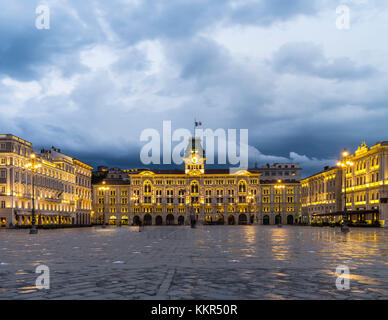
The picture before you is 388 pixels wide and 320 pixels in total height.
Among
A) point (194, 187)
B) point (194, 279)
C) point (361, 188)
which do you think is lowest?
point (194, 279)

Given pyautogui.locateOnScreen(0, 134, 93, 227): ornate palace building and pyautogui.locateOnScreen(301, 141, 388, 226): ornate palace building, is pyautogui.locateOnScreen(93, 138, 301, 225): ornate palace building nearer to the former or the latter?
pyautogui.locateOnScreen(0, 134, 93, 227): ornate palace building

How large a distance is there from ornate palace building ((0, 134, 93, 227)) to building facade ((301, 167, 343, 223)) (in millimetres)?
64670

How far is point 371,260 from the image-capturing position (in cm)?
1672

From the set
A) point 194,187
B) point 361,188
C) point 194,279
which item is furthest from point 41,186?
point 194,279

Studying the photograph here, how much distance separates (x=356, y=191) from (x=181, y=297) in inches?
3852

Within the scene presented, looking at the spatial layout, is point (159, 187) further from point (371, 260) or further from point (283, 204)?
point (371, 260)

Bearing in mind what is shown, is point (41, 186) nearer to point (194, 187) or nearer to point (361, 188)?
point (194, 187)

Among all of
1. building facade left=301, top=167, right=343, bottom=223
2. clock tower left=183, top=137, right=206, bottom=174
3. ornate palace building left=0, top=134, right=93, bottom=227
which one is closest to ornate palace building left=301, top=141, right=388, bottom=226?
building facade left=301, top=167, right=343, bottom=223

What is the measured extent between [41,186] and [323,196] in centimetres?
7493

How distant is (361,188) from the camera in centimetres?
9606

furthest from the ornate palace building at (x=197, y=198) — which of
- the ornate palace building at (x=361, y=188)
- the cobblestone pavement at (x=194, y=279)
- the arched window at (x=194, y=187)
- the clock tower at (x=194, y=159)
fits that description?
the cobblestone pavement at (x=194, y=279)

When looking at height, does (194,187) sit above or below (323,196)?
above

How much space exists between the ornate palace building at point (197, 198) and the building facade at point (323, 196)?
12.1 metres
